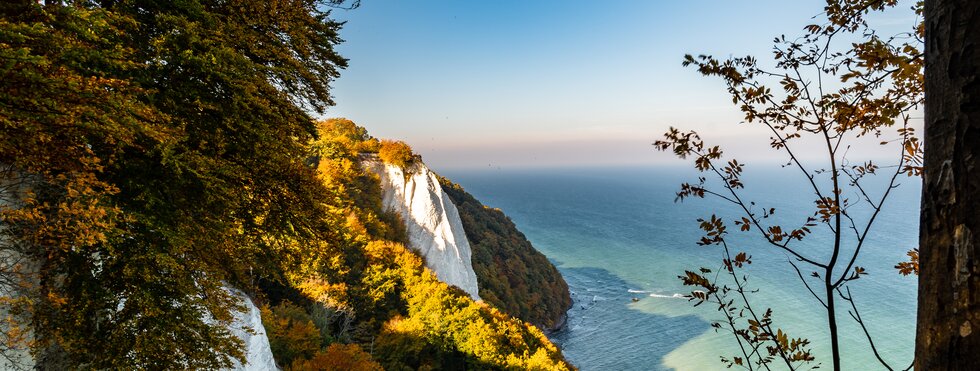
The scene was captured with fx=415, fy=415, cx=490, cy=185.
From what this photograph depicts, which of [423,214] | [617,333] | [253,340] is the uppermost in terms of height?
[423,214]

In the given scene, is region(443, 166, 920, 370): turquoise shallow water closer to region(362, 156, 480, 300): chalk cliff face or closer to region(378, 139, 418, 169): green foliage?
region(362, 156, 480, 300): chalk cliff face

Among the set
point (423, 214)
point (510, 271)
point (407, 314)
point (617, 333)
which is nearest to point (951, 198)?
point (407, 314)

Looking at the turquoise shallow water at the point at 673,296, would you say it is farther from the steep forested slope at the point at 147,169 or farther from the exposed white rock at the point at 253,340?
the exposed white rock at the point at 253,340

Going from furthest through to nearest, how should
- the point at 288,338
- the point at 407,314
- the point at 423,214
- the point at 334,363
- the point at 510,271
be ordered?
the point at 510,271 < the point at 423,214 < the point at 407,314 < the point at 288,338 < the point at 334,363

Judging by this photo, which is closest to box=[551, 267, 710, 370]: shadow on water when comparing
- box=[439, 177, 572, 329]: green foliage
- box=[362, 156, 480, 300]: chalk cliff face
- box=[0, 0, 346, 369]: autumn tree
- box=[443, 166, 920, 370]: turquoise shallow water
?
box=[443, 166, 920, 370]: turquoise shallow water

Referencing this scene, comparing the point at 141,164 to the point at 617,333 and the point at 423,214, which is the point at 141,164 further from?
the point at 617,333

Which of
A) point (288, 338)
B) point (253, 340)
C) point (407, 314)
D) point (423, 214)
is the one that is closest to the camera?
point (253, 340)

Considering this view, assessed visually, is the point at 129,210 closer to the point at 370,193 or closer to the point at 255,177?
the point at 255,177
